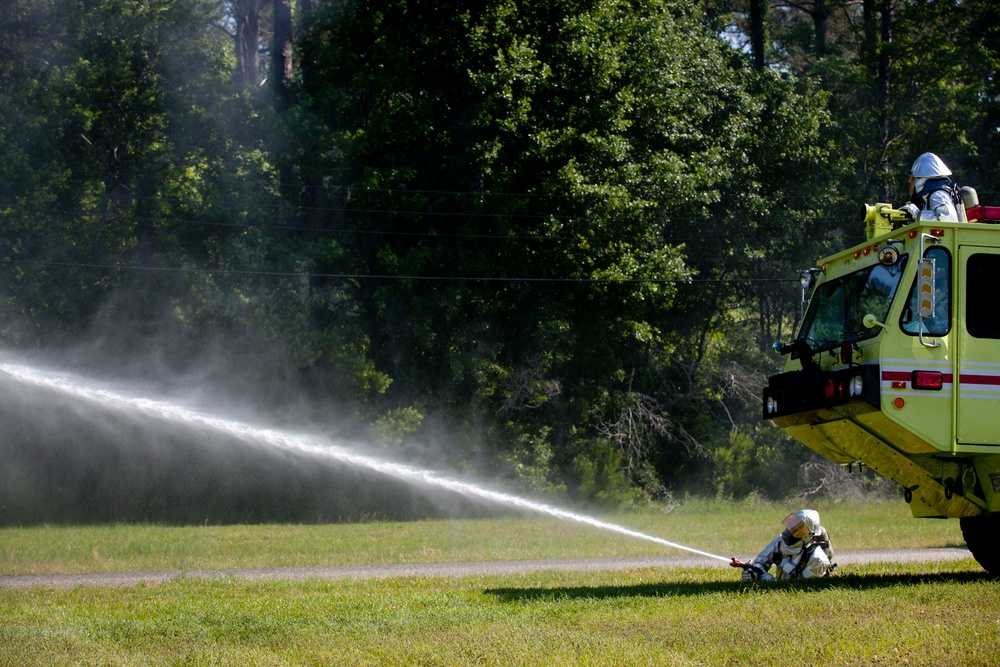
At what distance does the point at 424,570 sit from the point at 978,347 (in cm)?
836

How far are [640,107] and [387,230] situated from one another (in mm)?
7761

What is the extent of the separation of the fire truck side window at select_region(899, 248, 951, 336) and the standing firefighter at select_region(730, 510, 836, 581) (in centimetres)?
259

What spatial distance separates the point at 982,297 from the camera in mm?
10508

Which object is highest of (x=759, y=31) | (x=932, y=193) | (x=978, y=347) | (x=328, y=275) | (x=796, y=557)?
(x=759, y=31)

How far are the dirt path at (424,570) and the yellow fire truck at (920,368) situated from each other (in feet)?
13.4

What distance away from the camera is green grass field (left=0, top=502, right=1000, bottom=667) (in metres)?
8.12

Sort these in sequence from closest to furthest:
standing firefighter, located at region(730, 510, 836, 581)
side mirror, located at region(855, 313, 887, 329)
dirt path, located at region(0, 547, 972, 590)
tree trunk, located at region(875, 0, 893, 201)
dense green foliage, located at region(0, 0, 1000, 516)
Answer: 1. side mirror, located at region(855, 313, 887, 329)
2. standing firefighter, located at region(730, 510, 836, 581)
3. dirt path, located at region(0, 547, 972, 590)
4. dense green foliage, located at region(0, 0, 1000, 516)
5. tree trunk, located at region(875, 0, 893, 201)

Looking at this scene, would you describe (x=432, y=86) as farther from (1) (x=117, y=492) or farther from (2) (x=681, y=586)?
(2) (x=681, y=586)

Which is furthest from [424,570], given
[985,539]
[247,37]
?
[247,37]

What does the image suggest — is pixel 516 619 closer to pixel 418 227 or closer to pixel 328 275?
pixel 328 275

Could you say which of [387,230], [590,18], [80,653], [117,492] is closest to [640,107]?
[590,18]

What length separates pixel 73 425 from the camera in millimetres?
27234

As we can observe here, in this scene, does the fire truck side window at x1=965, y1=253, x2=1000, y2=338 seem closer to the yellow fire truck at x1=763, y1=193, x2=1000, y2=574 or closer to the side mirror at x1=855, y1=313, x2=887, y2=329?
the yellow fire truck at x1=763, y1=193, x2=1000, y2=574

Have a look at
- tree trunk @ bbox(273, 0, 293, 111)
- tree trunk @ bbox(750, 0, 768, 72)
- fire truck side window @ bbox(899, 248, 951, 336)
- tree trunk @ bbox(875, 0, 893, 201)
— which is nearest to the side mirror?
fire truck side window @ bbox(899, 248, 951, 336)
